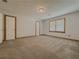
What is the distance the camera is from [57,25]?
790cm

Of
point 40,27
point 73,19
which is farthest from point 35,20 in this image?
point 73,19

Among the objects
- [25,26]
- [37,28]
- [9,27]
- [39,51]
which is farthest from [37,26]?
[39,51]

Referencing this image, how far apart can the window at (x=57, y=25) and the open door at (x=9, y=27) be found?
14.5 feet

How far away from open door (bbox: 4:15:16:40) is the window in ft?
14.5

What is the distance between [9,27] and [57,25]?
4.88 meters

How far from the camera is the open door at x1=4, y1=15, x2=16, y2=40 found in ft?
19.2

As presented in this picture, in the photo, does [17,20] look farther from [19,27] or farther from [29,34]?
[29,34]

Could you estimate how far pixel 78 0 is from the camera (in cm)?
325

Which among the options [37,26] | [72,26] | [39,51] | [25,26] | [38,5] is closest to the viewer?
[39,51]

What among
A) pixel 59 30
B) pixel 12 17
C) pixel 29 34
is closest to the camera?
pixel 12 17

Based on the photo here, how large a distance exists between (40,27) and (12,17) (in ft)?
15.0

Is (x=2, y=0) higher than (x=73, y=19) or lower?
higher

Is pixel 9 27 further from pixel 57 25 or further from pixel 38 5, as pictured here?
pixel 57 25

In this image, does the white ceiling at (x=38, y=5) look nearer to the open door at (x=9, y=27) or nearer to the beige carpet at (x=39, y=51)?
the open door at (x=9, y=27)
